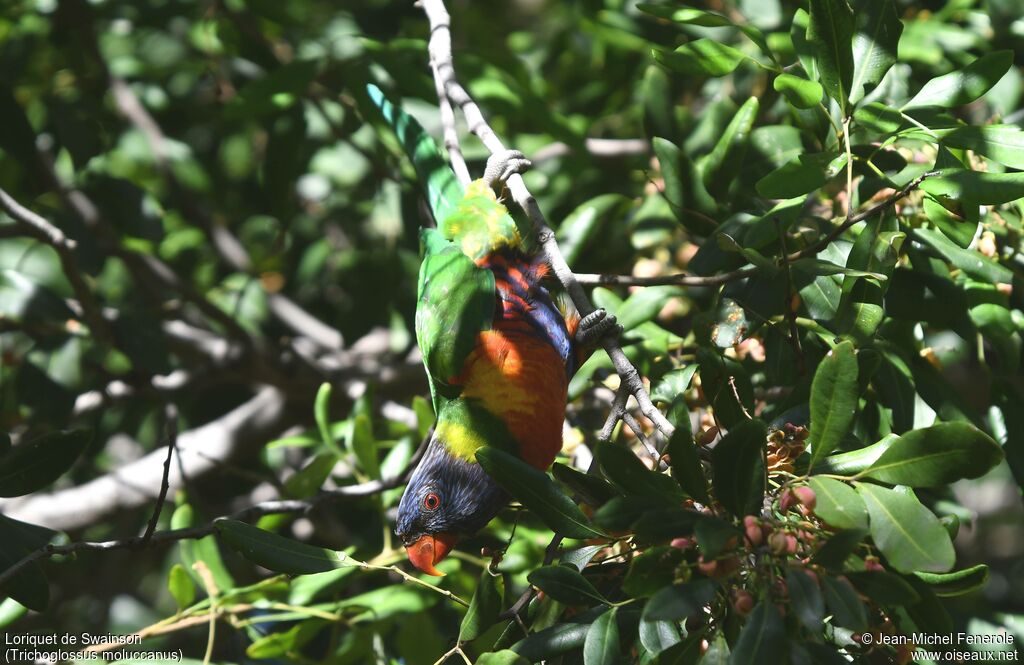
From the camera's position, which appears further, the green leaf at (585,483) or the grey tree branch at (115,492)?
the grey tree branch at (115,492)

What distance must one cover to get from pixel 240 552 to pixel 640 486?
652 mm

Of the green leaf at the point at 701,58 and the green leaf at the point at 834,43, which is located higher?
the green leaf at the point at 834,43

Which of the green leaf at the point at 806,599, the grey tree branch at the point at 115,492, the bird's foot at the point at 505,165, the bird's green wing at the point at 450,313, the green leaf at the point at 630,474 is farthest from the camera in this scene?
the grey tree branch at the point at 115,492

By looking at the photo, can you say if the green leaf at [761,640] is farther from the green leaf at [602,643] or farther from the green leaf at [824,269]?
the green leaf at [824,269]

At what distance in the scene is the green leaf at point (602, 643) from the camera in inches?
47.9

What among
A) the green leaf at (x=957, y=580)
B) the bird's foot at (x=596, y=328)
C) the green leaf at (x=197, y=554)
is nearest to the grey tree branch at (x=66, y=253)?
the green leaf at (x=197, y=554)

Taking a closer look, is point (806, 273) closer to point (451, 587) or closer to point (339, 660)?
point (451, 587)

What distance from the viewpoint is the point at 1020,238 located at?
1.76 meters

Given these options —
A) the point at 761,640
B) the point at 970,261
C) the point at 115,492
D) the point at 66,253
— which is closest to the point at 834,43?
the point at 970,261

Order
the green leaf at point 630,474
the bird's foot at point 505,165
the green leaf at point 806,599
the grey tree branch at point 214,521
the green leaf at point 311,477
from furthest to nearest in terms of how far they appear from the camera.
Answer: the green leaf at point 311,477
the bird's foot at point 505,165
the grey tree branch at point 214,521
the green leaf at point 630,474
the green leaf at point 806,599

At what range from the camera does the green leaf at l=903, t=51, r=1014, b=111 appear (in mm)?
1452

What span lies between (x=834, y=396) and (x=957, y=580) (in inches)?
13.2

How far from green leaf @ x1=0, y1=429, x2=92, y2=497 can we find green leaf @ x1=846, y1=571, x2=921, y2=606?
1.33m

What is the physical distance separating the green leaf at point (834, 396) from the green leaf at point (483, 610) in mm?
572
